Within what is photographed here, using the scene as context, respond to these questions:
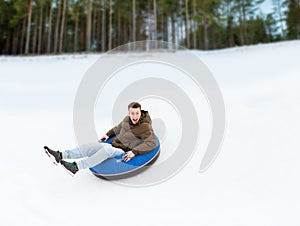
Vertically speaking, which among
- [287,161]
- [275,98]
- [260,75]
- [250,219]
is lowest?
[250,219]

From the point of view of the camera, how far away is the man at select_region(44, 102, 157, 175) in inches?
100

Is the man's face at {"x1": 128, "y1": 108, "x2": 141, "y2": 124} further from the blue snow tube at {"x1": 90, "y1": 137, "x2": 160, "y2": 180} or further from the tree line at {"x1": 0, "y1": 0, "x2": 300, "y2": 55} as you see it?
the tree line at {"x1": 0, "y1": 0, "x2": 300, "y2": 55}

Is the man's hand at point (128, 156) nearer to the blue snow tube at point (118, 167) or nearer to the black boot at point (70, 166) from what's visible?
the blue snow tube at point (118, 167)

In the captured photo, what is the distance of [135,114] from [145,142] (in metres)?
0.38

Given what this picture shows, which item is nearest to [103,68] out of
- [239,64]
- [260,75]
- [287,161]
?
[287,161]

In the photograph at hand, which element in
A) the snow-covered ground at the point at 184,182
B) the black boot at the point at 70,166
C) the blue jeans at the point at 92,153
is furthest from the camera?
the blue jeans at the point at 92,153

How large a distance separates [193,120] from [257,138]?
1.08 meters

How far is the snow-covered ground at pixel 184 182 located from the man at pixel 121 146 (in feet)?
0.96

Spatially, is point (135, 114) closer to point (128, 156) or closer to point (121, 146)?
point (121, 146)

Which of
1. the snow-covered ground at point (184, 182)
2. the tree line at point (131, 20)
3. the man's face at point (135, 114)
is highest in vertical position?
the tree line at point (131, 20)

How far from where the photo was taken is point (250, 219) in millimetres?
2010

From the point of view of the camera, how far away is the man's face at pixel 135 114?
2896 mm

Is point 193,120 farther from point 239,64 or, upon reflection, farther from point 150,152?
point 239,64

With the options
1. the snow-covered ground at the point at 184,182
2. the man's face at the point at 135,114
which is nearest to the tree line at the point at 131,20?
the snow-covered ground at the point at 184,182
